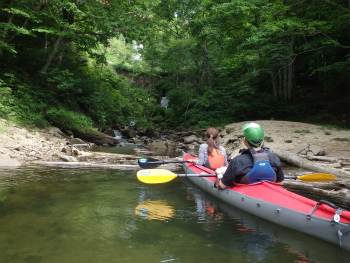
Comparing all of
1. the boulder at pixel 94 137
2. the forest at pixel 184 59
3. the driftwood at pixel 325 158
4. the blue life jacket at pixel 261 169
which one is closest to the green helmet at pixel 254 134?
the blue life jacket at pixel 261 169

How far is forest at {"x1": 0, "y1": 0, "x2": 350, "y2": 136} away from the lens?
1085 cm

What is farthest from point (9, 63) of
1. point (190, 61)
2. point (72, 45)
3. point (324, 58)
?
point (324, 58)

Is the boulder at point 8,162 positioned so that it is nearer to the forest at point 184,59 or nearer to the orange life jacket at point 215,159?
the forest at point 184,59

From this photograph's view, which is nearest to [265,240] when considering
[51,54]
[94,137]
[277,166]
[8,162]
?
[277,166]

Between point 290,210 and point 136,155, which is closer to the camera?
point 290,210

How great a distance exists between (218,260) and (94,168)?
4813 mm

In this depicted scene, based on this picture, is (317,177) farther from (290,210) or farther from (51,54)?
(51,54)

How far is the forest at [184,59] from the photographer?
1085cm

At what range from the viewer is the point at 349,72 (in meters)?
13.5

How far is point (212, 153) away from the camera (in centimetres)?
503

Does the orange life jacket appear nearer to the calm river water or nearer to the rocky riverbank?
the calm river water

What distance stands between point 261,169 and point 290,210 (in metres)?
0.64

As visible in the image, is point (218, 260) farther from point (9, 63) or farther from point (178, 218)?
point (9, 63)

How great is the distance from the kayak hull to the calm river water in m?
0.11
